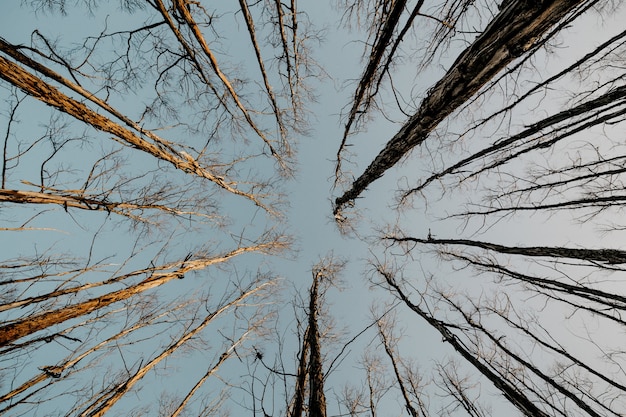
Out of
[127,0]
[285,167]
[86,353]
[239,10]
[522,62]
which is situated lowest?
[86,353]

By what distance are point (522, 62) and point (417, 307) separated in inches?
202

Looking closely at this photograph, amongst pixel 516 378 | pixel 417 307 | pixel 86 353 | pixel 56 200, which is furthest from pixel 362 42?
pixel 86 353

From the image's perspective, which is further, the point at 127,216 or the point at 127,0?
the point at 127,216

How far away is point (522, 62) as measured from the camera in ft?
10.8

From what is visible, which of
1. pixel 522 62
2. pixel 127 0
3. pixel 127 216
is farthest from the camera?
pixel 127 216

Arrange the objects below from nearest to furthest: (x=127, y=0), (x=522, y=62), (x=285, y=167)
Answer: (x=522, y=62) < (x=127, y=0) < (x=285, y=167)

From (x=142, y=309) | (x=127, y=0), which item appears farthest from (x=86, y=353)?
(x=127, y=0)

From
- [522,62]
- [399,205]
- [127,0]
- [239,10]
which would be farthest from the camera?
[399,205]

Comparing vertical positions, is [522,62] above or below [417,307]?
above

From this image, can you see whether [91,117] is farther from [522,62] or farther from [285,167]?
[522,62]

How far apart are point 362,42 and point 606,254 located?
15.8 ft

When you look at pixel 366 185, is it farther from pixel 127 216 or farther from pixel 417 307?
pixel 127 216

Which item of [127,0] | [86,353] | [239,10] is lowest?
[86,353]

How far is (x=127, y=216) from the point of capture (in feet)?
18.2
